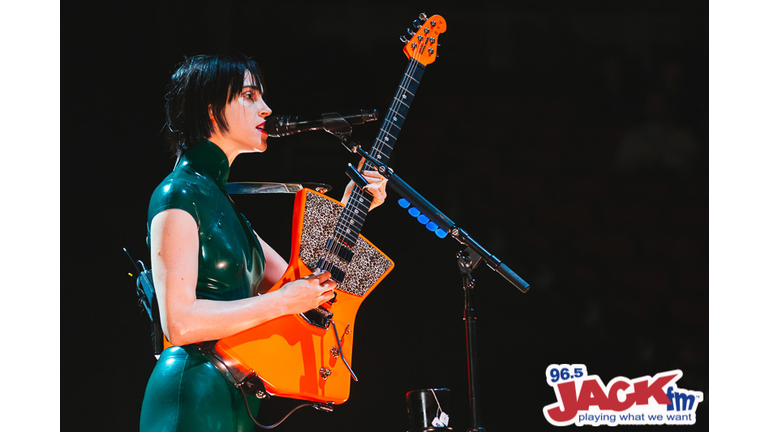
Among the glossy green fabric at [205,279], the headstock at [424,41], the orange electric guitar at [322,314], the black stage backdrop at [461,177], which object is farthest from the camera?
the black stage backdrop at [461,177]

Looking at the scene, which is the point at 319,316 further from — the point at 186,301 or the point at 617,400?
the point at 617,400

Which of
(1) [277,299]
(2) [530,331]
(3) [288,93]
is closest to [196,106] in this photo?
(1) [277,299]

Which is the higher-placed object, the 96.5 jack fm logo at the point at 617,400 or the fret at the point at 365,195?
the fret at the point at 365,195

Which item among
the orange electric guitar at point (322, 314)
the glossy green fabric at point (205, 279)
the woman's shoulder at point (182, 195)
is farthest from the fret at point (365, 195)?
the woman's shoulder at point (182, 195)

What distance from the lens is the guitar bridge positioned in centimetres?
169

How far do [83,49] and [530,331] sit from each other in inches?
81.3

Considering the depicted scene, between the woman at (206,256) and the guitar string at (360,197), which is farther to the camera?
the guitar string at (360,197)

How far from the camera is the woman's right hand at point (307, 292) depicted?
5.22ft

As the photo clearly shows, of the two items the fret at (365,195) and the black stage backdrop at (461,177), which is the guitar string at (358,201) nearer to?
the fret at (365,195)

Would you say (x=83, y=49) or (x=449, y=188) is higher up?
(x=83, y=49)

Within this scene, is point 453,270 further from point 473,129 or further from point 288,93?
point 288,93

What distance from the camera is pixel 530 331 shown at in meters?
2.78

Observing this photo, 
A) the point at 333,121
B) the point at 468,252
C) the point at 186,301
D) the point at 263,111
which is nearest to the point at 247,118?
the point at 263,111

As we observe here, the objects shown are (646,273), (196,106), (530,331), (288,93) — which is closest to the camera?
(196,106)
